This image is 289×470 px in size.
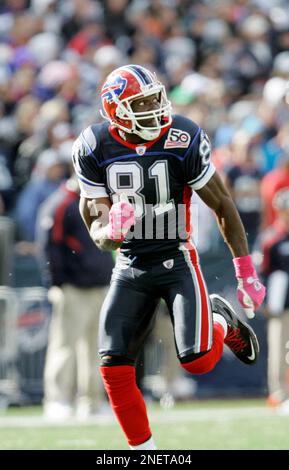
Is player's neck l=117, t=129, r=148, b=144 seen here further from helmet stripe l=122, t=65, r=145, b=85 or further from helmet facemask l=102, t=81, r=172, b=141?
helmet stripe l=122, t=65, r=145, b=85

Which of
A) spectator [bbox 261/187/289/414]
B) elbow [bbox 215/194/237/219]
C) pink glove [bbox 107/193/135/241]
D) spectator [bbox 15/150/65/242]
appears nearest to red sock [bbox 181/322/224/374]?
elbow [bbox 215/194/237/219]

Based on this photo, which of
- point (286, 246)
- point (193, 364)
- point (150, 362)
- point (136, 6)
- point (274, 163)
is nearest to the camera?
point (193, 364)

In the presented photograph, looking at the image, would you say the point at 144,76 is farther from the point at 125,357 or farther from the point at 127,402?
the point at 127,402

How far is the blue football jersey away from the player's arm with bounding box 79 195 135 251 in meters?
0.05

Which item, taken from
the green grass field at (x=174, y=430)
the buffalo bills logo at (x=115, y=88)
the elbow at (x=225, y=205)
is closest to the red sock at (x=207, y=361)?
the elbow at (x=225, y=205)

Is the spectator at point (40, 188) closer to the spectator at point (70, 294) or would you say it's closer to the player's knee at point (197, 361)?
the spectator at point (70, 294)

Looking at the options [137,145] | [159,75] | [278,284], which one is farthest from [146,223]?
[159,75]

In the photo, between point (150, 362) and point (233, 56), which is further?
point (233, 56)

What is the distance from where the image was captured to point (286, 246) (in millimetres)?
9867

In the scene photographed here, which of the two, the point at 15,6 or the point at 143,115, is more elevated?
the point at 15,6

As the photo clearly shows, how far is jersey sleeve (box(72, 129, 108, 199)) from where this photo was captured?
596cm
